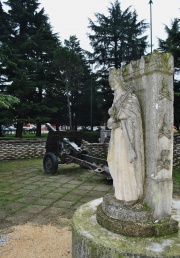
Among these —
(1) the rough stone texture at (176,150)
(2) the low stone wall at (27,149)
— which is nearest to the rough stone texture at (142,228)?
(1) the rough stone texture at (176,150)

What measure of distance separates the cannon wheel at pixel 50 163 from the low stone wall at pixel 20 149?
422 cm

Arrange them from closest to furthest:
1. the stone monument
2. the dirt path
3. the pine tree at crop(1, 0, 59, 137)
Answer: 1. the stone monument
2. the dirt path
3. the pine tree at crop(1, 0, 59, 137)

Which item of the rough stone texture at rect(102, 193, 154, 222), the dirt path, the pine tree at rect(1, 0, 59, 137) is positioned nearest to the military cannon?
the dirt path

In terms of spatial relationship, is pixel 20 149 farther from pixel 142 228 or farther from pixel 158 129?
pixel 158 129

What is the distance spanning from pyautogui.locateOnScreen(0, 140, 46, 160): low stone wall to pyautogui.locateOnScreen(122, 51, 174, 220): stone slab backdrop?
34.8 ft

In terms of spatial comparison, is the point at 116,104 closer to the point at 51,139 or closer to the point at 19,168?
the point at 51,139

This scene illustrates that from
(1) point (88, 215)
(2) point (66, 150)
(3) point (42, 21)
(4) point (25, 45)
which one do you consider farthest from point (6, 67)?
(1) point (88, 215)

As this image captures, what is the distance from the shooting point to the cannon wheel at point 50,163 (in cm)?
815

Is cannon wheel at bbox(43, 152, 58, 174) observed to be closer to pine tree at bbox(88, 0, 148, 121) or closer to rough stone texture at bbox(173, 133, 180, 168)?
rough stone texture at bbox(173, 133, 180, 168)

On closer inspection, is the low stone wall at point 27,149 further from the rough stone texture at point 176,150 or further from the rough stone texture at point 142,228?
the rough stone texture at point 142,228

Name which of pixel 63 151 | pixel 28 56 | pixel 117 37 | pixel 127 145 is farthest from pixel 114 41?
Answer: pixel 127 145

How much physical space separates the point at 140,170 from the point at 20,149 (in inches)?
421

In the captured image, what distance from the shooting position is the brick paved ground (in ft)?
14.8

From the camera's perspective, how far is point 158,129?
2271mm
